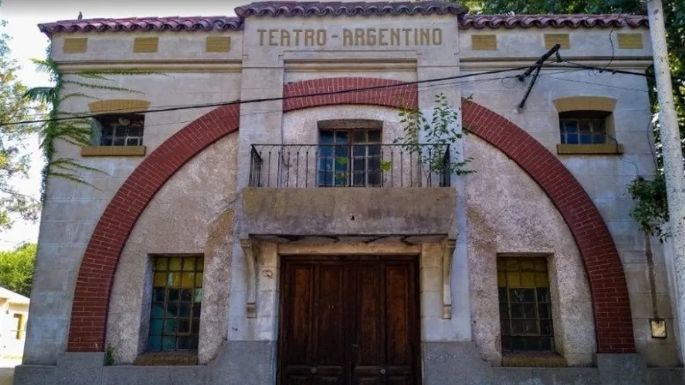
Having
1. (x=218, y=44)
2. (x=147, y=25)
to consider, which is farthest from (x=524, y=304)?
(x=147, y=25)

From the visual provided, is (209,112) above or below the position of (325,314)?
above

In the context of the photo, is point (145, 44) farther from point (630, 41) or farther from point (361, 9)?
point (630, 41)

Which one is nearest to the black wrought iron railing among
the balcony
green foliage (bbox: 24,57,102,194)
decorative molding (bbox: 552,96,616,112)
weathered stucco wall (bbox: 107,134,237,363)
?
the balcony

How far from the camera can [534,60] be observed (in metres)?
9.62

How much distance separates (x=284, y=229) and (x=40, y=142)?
492 centimetres

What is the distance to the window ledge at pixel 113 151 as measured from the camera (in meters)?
9.47

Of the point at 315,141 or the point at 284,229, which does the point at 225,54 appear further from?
the point at 284,229

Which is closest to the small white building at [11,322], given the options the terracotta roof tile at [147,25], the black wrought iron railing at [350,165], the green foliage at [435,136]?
the terracotta roof tile at [147,25]

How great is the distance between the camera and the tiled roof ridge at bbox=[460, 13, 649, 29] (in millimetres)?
9664

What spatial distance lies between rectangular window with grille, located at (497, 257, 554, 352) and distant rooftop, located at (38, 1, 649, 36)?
4.18m

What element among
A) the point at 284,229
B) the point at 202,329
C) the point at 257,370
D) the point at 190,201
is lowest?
the point at 257,370

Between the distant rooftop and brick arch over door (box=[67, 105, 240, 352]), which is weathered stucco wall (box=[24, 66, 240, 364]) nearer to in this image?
brick arch over door (box=[67, 105, 240, 352])

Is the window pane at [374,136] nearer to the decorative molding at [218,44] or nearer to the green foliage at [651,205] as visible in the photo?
the decorative molding at [218,44]

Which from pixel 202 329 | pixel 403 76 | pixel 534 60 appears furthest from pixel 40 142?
pixel 534 60
